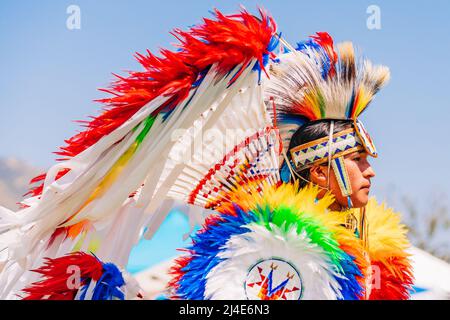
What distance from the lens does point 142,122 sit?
2744 millimetres

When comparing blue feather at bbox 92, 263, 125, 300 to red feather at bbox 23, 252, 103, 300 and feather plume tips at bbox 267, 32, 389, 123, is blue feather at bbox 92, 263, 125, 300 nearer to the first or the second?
red feather at bbox 23, 252, 103, 300

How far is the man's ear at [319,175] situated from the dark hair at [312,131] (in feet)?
0.09

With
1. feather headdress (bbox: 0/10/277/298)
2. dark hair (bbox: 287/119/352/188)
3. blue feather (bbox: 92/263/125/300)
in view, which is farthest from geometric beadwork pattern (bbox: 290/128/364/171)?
blue feather (bbox: 92/263/125/300)

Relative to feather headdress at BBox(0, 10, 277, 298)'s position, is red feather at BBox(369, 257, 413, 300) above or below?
below

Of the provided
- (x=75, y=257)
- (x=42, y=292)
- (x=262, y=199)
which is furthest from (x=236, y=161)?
(x=42, y=292)

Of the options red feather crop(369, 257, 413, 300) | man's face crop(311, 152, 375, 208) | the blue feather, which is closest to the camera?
the blue feather

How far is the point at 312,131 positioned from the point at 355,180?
314 millimetres

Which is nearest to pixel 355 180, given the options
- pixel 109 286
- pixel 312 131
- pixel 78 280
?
pixel 312 131

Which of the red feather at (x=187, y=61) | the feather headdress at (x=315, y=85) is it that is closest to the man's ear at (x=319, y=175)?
the feather headdress at (x=315, y=85)

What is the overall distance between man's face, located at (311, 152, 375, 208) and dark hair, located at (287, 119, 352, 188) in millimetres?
67

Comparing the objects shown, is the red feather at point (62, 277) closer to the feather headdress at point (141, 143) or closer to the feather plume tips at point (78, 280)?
the feather plume tips at point (78, 280)

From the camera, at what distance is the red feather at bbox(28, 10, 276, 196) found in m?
2.68
